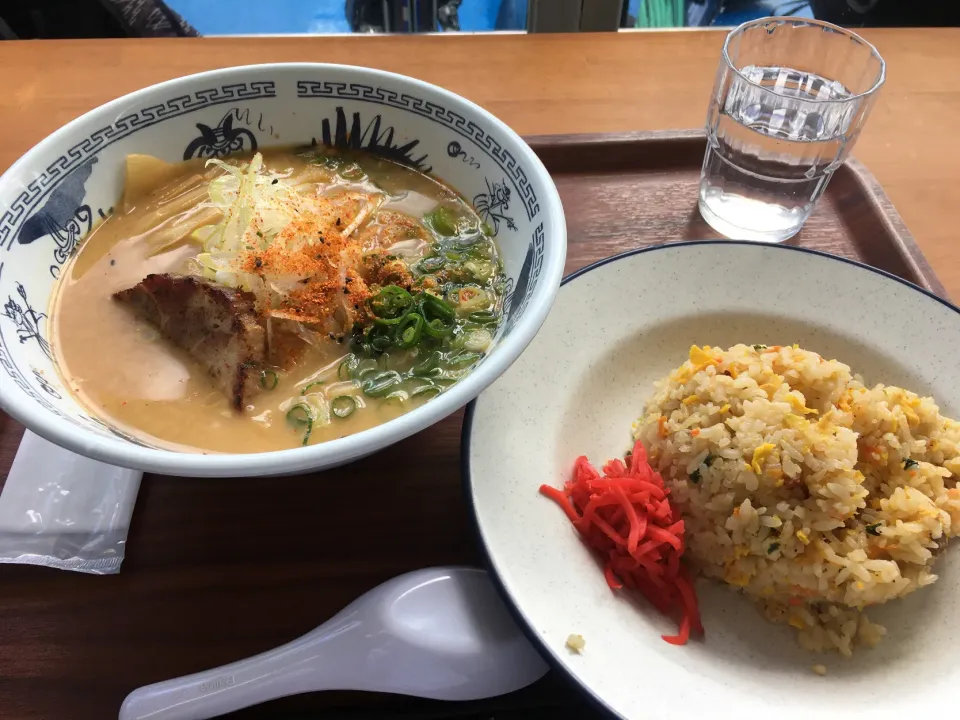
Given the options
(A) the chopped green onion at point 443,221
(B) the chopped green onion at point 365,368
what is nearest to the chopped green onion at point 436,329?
(B) the chopped green onion at point 365,368

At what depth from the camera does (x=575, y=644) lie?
990 mm

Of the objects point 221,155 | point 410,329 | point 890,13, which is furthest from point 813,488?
point 890,13

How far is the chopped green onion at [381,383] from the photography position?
3.92ft

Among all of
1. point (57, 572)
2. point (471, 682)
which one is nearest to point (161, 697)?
point (57, 572)

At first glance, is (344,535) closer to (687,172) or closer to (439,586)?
(439,586)

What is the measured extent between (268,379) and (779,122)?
1359 mm

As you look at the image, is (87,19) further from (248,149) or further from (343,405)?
(343,405)

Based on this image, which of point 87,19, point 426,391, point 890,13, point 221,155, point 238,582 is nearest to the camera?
point 238,582

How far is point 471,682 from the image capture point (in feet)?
3.22

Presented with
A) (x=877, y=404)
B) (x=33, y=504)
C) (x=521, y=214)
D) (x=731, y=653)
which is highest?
(x=521, y=214)

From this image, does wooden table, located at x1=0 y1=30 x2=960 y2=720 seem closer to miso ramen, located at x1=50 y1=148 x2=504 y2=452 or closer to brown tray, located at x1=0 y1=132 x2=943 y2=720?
brown tray, located at x1=0 y1=132 x2=943 y2=720

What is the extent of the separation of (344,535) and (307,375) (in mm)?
281

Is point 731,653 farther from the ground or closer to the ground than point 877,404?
Result: closer to the ground

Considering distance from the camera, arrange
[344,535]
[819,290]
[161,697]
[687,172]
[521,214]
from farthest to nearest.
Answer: [687,172] → [819,290] → [521,214] → [344,535] → [161,697]
